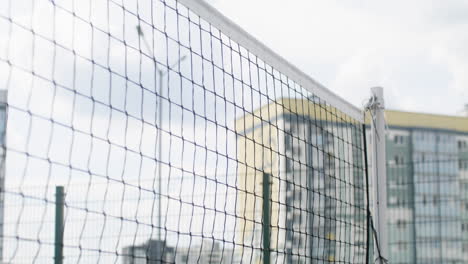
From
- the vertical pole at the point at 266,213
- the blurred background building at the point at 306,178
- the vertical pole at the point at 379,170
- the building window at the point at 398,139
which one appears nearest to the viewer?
the blurred background building at the point at 306,178

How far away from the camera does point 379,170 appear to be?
520 cm

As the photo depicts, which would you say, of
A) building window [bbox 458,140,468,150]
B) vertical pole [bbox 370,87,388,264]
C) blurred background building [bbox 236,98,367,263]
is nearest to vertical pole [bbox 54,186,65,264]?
blurred background building [bbox 236,98,367,263]

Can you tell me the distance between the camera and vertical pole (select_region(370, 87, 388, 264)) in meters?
5.12

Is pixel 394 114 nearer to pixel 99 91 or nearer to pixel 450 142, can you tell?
pixel 450 142

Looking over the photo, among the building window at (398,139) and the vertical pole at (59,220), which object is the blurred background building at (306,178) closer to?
the vertical pole at (59,220)

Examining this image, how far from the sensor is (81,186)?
6148 mm

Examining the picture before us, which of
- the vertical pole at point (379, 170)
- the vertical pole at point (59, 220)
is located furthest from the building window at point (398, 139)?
the vertical pole at point (59, 220)

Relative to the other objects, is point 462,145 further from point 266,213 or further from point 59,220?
point 59,220

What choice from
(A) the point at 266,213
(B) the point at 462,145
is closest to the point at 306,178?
(A) the point at 266,213

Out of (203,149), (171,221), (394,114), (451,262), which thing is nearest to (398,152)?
(394,114)

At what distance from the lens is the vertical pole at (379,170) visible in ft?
16.8

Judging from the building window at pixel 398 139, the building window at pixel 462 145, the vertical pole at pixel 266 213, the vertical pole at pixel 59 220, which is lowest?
the vertical pole at pixel 59 220

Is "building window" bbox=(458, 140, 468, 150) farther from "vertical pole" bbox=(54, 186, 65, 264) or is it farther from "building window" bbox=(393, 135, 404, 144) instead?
"vertical pole" bbox=(54, 186, 65, 264)

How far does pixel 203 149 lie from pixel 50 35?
1.25 metres
